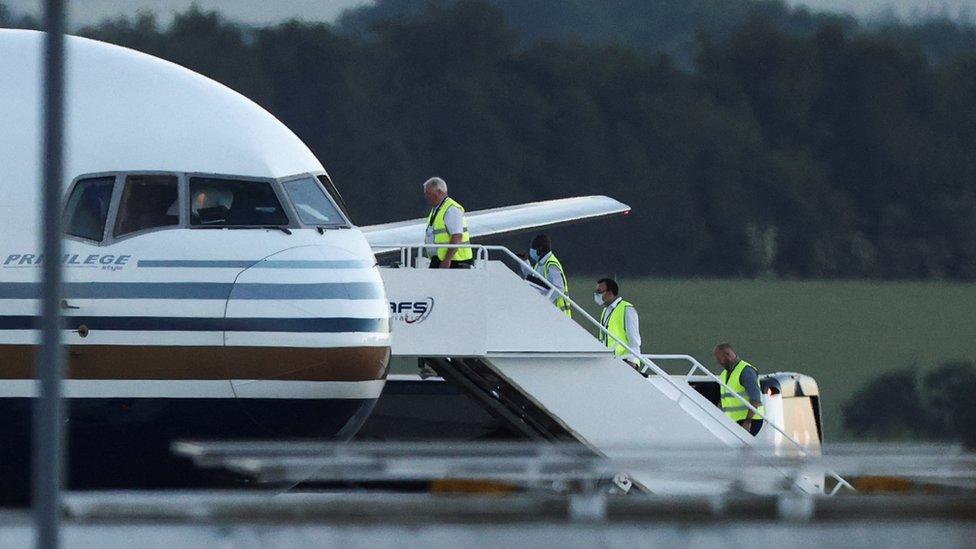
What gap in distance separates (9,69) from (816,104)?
130ft

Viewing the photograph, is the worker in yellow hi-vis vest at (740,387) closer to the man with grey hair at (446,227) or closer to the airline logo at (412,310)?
the man with grey hair at (446,227)

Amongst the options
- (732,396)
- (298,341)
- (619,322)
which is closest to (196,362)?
(298,341)

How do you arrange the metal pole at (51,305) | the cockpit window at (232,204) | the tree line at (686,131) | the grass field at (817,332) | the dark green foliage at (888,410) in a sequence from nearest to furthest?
the metal pole at (51,305) < the cockpit window at (232,204) < the tree line at (686,131) < the dark green foliage at (888,410) < the grass field at (817,332)

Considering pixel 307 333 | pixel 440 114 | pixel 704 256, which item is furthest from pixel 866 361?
pixel 307 333

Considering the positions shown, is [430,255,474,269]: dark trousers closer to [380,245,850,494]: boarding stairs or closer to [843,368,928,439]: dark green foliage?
[380,245,850,494]: boarding stairs

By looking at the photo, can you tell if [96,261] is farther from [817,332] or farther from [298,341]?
[817,332]

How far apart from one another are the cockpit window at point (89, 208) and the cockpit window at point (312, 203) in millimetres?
1451

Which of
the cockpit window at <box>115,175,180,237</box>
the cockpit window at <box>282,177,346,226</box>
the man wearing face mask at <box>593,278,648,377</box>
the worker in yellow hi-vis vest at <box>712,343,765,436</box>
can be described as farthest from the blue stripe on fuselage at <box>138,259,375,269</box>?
the worker in yellow hi-vis vest at <box>712,343,765,436</box>

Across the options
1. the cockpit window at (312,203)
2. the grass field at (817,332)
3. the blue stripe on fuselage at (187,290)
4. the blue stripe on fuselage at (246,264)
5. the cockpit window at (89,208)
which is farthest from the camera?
the grass field at (817,332)

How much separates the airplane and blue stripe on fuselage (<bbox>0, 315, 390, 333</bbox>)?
0.01 meters

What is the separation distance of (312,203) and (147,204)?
1.43 m

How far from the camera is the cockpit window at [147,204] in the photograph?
38.3 feet

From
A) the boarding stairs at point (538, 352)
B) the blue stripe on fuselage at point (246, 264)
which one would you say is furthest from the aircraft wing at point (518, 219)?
the blue stripe on fuselage at point (246, 264)

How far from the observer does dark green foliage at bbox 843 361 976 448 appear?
1673 inches
